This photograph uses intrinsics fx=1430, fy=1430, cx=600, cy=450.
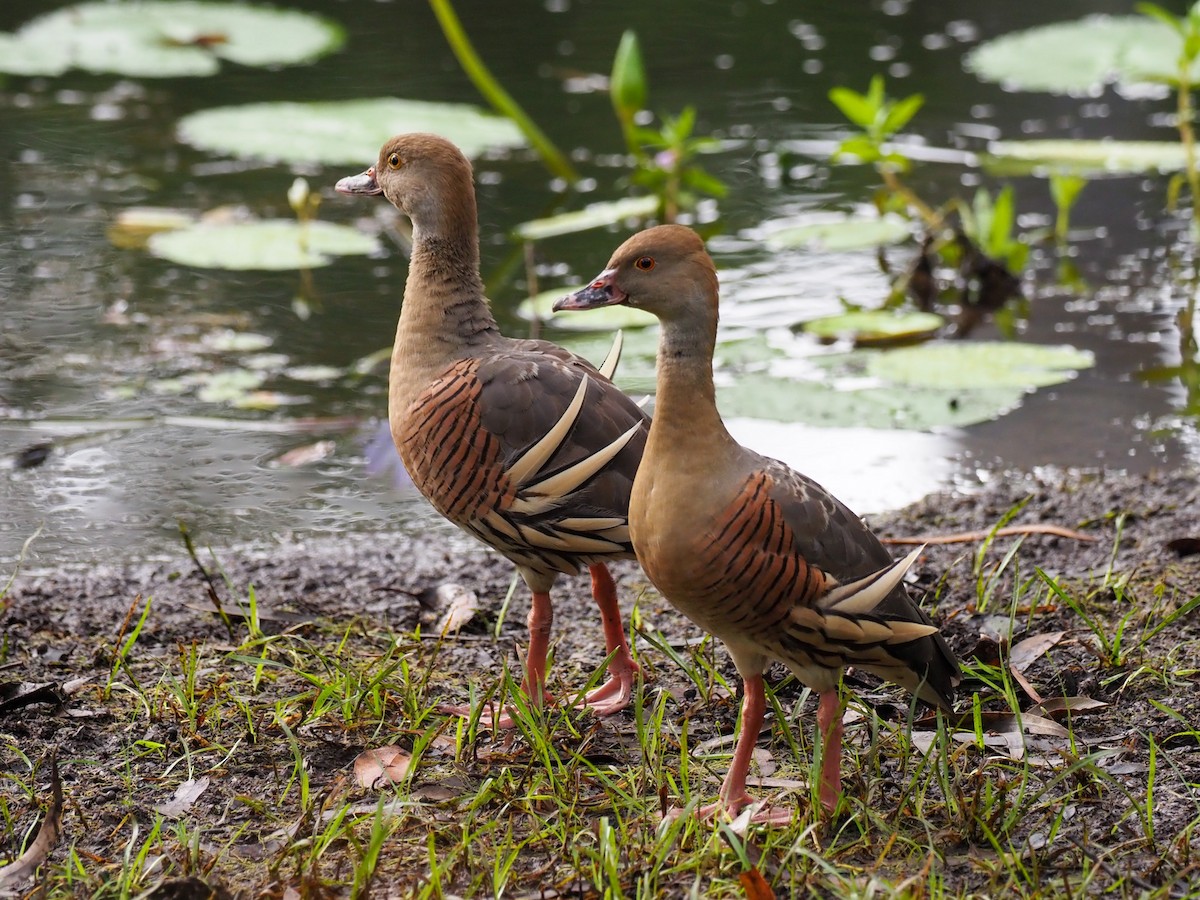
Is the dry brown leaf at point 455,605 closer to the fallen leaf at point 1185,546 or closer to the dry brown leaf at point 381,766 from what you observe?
the dry brown leaf at point 381,766

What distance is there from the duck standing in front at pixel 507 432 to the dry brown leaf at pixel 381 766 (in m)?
0.23

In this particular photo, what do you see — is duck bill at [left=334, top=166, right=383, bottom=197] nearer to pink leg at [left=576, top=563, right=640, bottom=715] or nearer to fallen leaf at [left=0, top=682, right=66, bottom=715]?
pink leg at [left=576, top=563, right=640, bottom=715]

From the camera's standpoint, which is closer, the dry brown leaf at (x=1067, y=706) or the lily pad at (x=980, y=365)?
the dry brown leaf at (x=1067, y=706)

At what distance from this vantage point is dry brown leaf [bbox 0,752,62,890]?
2686 mm

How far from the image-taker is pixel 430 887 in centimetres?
256

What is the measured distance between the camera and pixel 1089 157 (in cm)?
802

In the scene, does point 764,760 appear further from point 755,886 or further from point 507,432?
point 507,432

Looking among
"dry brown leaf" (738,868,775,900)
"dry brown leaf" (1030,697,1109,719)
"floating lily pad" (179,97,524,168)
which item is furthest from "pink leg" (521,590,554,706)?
"floating lily pad" (179,97,524,168)

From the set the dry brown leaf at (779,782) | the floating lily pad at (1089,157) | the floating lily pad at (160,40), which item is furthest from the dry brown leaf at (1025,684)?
the floating lily pad at (160,40)

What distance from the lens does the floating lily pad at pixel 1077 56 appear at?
914 cm

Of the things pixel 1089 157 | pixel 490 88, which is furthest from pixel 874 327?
pixel 1089 157

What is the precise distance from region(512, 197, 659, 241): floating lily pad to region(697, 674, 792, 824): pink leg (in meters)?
4.08

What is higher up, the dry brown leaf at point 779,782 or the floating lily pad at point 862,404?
the floating lily pad at point 862,404

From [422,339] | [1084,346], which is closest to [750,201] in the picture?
[1084,346]
